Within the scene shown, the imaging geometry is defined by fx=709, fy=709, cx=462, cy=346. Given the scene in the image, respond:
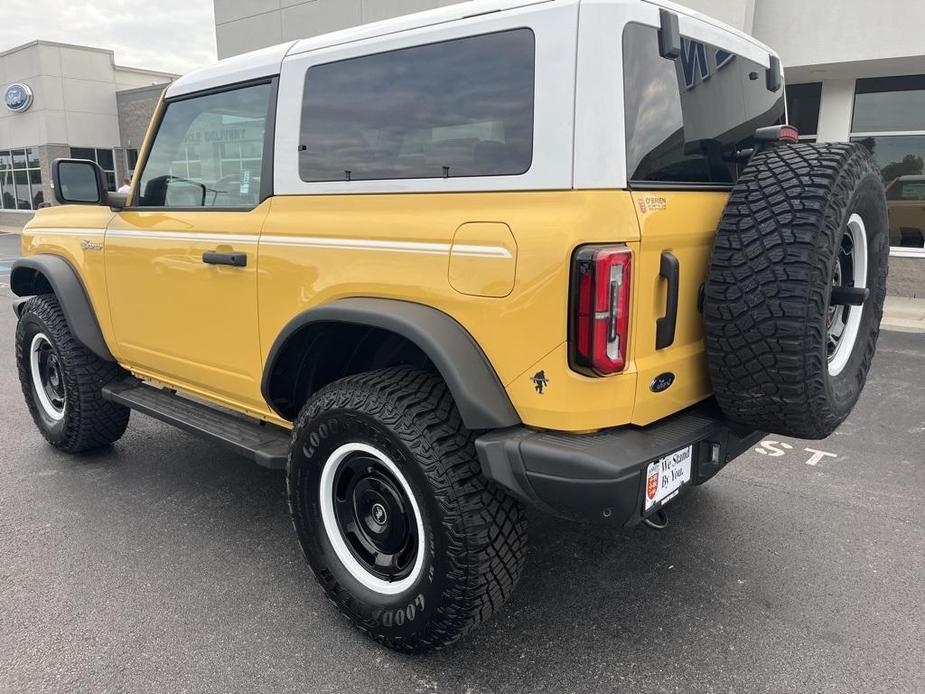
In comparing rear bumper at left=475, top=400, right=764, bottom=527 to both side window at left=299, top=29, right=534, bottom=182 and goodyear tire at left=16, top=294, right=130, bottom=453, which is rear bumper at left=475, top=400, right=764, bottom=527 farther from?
goodyear tire at left=16, top=294, right=130, bottom=453

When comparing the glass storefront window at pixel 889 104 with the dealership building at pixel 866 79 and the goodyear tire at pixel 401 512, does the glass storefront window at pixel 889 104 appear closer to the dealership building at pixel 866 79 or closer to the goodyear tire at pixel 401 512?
the dealership building at pixel 866 79

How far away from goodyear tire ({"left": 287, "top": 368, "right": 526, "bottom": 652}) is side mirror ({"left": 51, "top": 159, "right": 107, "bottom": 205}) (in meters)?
1.98

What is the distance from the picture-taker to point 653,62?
2.21 m

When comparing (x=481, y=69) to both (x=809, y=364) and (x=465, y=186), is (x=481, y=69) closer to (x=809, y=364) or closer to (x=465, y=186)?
(x=465, y=186)

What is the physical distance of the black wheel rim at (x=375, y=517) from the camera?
8.21 feet

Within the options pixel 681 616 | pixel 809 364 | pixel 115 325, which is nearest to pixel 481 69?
pixel 809 364

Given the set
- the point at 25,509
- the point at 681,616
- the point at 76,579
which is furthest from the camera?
the point at 25,509

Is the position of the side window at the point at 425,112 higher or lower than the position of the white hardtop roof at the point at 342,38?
lower

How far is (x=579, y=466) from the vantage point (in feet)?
6.65

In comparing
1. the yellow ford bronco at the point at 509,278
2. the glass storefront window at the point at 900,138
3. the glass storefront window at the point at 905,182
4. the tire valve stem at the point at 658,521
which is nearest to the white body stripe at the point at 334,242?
the yellow ford bronco at the point at 509,278

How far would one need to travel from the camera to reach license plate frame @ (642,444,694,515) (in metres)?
2.13

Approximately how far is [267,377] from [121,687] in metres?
1.17

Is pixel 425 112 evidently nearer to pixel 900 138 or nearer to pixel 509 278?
pixel 509 278

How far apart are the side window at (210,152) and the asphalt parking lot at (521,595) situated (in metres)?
1.56
